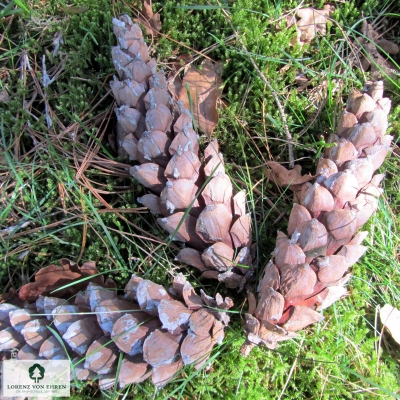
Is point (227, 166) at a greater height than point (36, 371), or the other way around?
point (227, 166)

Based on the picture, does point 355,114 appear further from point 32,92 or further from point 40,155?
point 32,92

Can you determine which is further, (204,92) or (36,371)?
(204,92)

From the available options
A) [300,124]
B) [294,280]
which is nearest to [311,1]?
[300,124]

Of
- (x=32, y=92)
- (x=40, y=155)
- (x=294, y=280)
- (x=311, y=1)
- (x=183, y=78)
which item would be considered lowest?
(x=40, y=155)

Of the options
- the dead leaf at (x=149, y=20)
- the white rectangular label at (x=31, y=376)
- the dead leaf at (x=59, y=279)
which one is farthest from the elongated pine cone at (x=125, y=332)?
the dead leaf at (x=149, y=20)

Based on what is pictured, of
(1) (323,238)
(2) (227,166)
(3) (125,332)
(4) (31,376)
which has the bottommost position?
(4) (31,376)

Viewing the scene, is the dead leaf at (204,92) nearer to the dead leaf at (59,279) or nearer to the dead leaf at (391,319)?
the dead leaf at (59,279)

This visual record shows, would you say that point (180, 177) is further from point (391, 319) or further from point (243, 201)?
point (391, 319)

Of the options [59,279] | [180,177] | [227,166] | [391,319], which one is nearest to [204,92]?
[227,166]
